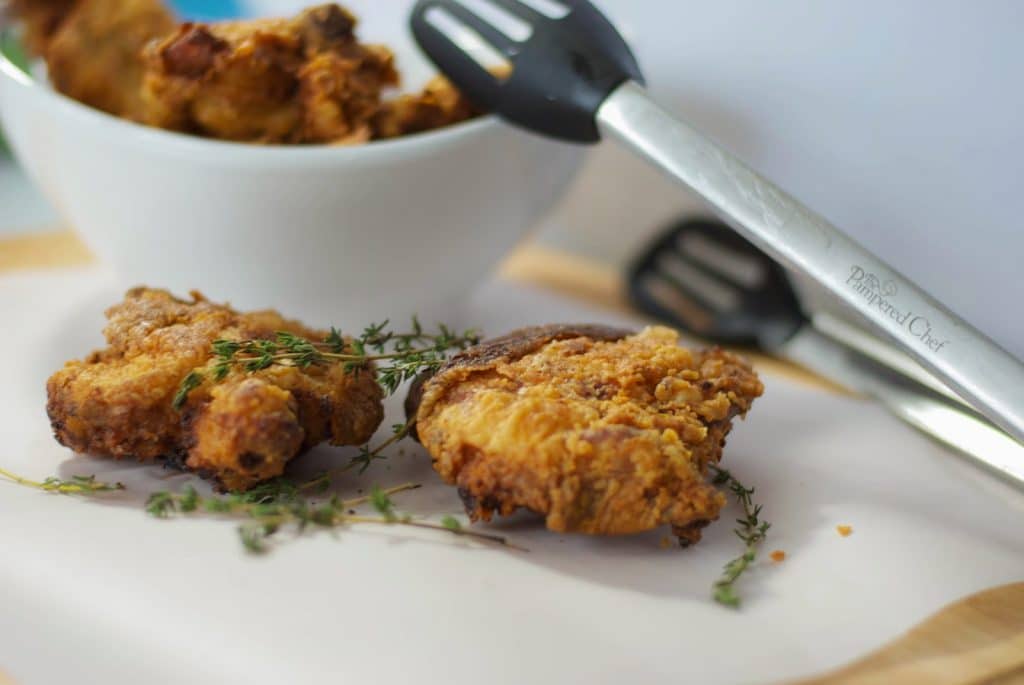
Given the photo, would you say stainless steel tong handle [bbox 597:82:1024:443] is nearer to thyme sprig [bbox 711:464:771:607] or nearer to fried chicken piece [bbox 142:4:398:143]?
thyme sprig [bbox 711:464:771:607]

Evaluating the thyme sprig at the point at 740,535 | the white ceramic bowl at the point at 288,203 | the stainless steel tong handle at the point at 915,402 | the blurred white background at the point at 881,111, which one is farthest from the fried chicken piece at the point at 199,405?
the blurred white background at the point at 881,111

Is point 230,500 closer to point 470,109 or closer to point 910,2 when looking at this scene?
point 470,109

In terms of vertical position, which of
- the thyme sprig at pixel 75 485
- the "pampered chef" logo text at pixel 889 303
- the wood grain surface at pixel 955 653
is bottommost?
the thyme sprig at pixel 75 485

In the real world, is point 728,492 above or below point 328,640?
above

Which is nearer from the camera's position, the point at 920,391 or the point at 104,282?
the point at 920,391

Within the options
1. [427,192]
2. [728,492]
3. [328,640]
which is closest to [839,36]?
[427,192]

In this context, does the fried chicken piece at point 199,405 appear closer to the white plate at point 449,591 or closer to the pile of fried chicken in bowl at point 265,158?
the white plate at point 449,591

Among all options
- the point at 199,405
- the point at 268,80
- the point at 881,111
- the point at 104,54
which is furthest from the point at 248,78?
the point at 881,111

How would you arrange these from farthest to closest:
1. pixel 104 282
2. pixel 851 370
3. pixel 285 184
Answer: pixel 104 282 → pixel 851 370 → pixel 285 184
